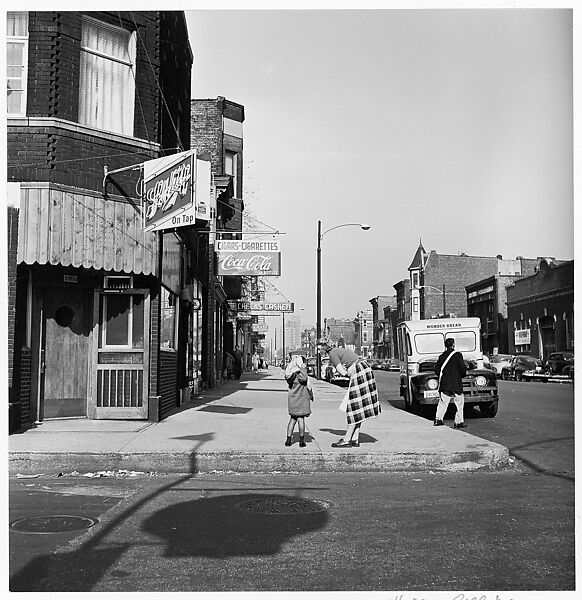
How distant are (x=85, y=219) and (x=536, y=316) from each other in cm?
4716

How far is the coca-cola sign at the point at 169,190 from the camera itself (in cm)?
1116

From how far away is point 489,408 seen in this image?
1567 cm

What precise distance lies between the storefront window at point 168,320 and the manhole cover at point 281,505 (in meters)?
7.10

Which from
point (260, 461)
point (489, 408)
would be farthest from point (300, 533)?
point (489, 408)

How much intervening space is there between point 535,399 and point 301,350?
38.7 ft

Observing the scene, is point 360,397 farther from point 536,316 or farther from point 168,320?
point 536,316

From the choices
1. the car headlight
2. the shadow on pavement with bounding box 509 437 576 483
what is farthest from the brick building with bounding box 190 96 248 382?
the shadow on pavement with bounding box 509 437 576 483

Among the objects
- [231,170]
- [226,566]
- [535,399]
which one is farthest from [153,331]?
[231,170]

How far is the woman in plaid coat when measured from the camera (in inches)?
399

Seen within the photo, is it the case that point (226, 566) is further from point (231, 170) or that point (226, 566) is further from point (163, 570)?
point (231, 170)

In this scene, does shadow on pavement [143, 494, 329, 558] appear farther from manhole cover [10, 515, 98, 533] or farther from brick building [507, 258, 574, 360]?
brick building [507, 258, 574, 360]

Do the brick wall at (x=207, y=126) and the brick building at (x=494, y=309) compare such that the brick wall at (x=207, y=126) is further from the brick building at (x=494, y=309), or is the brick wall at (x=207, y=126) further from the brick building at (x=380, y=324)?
the brick building at (x=380, y=324)

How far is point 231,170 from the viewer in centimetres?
3569

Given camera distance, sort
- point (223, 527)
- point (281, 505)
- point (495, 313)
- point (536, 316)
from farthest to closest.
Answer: point (495, 313) < point (536, 316) < point (281, 505) < point (223, 527)
